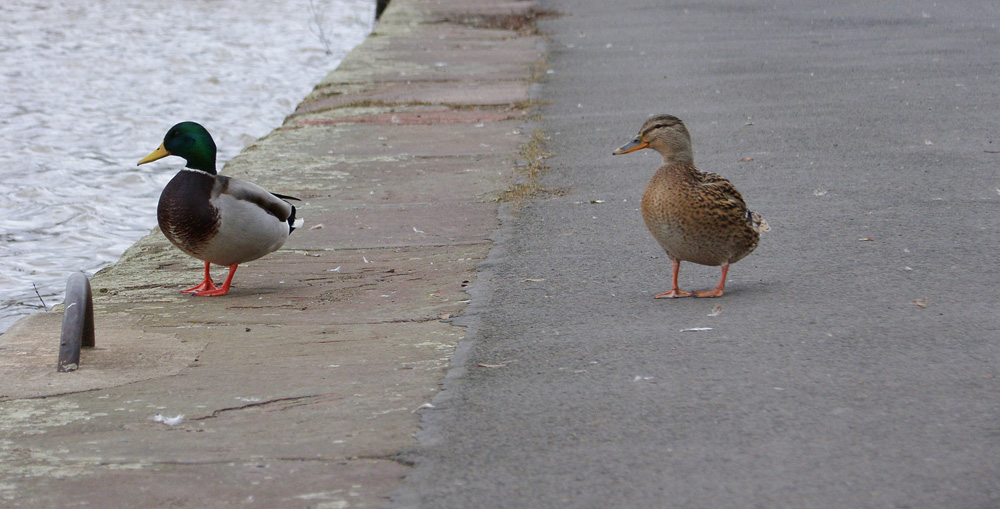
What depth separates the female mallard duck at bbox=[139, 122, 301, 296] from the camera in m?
5.12

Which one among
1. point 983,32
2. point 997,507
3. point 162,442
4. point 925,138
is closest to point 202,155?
point 162,442

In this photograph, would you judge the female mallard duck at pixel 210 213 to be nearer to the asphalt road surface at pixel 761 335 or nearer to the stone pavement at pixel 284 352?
the stone pavement at pixel 284 352

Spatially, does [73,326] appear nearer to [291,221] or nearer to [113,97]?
[291,221]

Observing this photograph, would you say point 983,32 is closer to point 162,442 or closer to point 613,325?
point 613,325

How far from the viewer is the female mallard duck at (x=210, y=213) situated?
5.12m

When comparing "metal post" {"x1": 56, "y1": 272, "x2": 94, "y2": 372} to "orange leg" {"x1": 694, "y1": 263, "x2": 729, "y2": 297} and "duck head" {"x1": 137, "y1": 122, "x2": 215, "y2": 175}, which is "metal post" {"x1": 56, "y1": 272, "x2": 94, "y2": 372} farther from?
"orange leg" {"x1": 694, "y1": 263, "x2": 729, "y2": 297}

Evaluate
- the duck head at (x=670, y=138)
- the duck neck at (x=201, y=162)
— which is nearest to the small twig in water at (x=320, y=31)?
the duck neck at (x=201, y=162)

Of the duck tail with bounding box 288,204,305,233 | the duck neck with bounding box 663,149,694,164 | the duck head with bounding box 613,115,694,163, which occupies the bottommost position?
the duck tail with bounding box 288,204,305,233

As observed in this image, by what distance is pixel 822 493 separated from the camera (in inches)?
112

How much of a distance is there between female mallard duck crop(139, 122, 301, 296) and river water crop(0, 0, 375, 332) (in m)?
1.55

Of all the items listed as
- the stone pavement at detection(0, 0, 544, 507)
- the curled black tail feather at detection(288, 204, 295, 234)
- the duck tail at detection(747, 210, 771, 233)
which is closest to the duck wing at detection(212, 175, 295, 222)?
the curled black tail feather at detection(288, 204, 295, 234)

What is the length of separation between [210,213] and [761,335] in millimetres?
2626

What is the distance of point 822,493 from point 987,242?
289 centimetres

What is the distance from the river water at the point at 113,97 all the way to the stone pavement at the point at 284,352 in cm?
139
